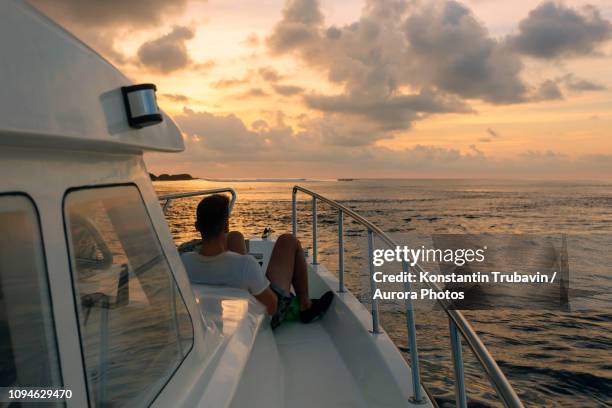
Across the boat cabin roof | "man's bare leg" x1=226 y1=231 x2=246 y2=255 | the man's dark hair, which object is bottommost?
"man's bare leg" x1=226 y1=231 x2=246 y2=255

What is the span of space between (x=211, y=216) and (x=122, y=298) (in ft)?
6.34

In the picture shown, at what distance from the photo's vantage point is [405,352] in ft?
23.4

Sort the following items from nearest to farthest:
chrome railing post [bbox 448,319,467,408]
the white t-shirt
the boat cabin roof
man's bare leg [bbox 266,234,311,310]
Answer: the boat cabin roof, chrome railing post [bbox 448,319,467,408], the white t-shirt, man's bare leg [bbox 266,234,311,310]

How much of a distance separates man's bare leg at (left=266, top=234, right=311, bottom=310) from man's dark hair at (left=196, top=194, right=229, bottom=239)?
1078mm

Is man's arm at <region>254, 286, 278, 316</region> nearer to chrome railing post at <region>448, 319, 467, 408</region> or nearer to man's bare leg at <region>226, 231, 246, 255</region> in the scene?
man's bare leg at <region>226, 231, 246, 255</region>

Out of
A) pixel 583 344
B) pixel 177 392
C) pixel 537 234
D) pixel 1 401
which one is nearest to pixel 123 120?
pixel 1 401

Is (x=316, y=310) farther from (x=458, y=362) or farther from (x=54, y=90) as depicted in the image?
(x=54, y=90)

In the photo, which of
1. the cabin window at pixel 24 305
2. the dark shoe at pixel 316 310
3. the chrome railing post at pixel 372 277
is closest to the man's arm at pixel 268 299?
the chrome railing post at pixel 372 277

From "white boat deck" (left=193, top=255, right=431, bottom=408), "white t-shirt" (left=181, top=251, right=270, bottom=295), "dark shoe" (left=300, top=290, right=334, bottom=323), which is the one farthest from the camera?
"dark shoe" (left=300, top=290, right=334, bottom=323)

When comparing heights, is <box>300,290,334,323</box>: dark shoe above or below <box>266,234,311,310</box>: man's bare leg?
below

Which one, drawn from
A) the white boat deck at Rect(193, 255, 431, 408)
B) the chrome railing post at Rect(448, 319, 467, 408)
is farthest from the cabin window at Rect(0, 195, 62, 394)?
the chrome railing post at Rect(448, 319, 467, 408)

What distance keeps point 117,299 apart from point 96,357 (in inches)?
7.9

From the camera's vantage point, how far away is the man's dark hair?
3262mm

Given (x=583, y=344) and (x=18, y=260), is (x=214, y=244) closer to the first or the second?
(x=18, y=260)
